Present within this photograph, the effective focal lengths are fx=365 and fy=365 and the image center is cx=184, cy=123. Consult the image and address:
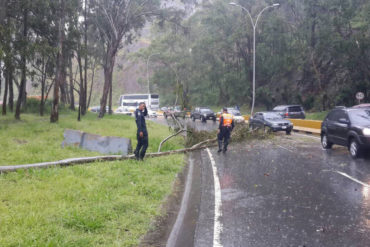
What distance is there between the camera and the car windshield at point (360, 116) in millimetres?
11362

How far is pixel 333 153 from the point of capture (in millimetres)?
12852

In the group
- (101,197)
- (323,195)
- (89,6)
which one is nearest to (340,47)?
(89,6)

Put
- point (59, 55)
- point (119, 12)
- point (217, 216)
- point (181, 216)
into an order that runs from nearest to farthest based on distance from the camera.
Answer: point (217, 216), point (181, 216), point (59, 55), point (119, 12)

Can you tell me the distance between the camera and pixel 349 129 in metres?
11.7

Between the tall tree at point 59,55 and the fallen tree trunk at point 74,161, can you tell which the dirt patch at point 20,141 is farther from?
the tall tree at point 59,55

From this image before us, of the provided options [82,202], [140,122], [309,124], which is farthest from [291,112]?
[82,202]

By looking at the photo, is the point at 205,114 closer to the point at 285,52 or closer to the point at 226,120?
the point at 285,52

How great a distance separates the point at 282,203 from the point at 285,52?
3686 cm

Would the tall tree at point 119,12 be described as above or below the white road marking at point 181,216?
above

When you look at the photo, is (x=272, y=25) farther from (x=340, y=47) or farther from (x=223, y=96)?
(x=223, y=96)

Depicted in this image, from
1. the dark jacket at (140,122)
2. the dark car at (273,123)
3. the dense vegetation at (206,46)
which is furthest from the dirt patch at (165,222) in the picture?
the dark car at (273,123)

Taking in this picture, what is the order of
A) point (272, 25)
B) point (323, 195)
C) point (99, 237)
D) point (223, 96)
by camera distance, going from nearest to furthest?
point (99, 237), point (323, 195), point (272, 25), point (223, 96)

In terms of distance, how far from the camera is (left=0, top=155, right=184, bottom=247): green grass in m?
4.71

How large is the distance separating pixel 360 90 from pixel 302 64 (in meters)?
6.26
